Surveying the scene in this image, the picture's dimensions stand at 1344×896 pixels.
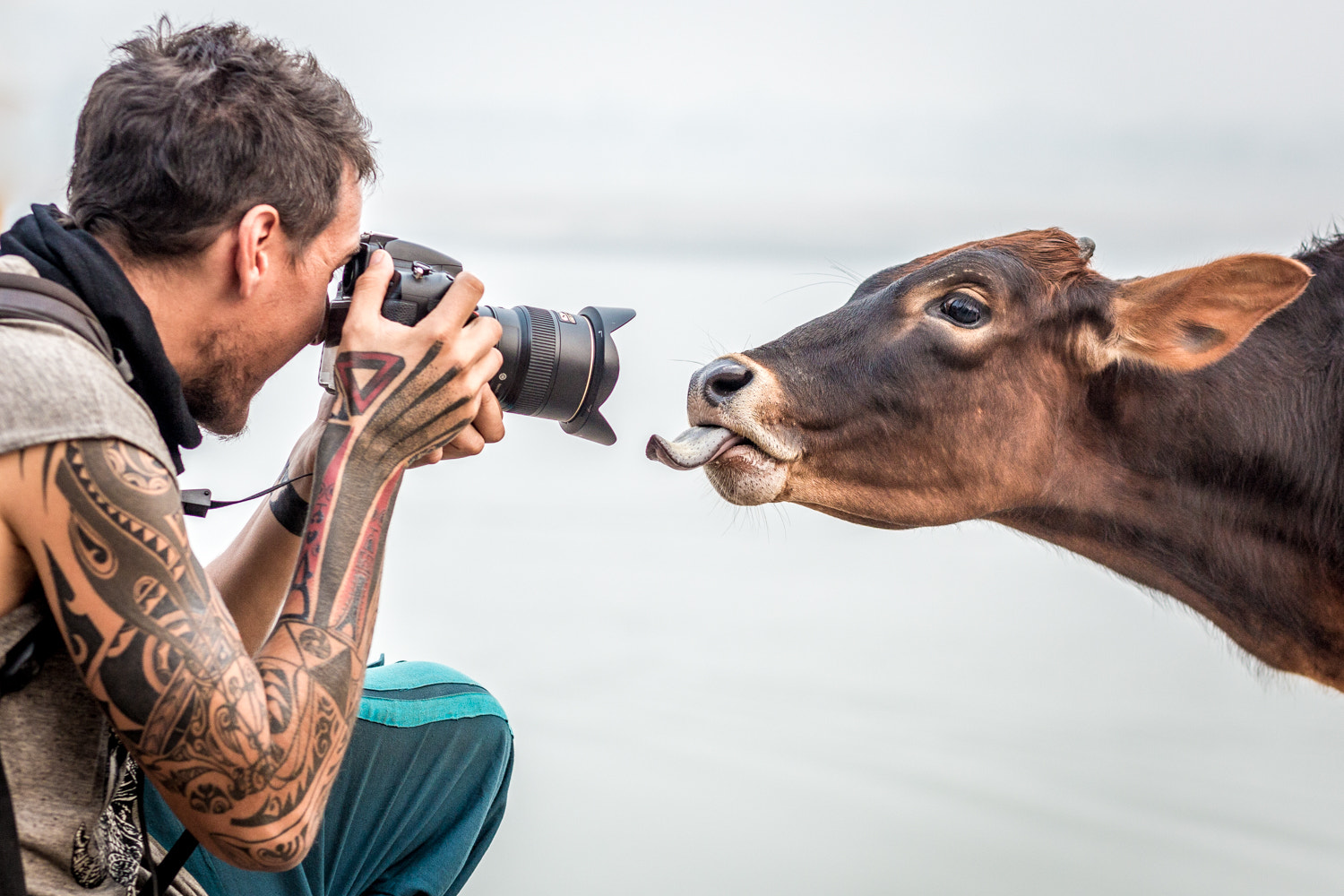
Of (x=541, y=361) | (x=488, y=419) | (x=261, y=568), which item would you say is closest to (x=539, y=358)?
(x=541, y=361)

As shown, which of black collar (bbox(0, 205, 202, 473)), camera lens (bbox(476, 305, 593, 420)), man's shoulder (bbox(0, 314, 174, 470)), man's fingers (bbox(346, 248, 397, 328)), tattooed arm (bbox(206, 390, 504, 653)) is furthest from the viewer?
tattooed arm (bbox(206, 390, 504, 653))

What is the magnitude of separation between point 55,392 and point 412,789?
31.0 inches

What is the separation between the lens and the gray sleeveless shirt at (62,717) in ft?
3.21

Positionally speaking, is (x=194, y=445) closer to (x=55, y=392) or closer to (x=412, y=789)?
(x=55, y=392)

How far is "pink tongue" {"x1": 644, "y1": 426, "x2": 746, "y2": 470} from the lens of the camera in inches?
60.6

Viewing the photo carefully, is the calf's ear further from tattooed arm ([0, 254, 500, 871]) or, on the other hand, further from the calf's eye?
tattooed arm ([0, 254, 500, 871])

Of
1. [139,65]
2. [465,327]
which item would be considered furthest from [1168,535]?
[139,65]

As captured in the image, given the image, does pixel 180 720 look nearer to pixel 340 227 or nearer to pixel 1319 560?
pixel 340 227

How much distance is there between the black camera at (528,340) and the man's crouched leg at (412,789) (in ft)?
1.36

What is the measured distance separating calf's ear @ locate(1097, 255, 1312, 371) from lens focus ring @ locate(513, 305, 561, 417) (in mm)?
779

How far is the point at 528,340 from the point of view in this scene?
4.80 feet

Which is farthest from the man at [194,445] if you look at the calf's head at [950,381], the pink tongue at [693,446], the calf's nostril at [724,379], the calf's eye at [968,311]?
the calf's eye at [968,311]

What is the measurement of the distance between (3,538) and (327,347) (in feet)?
1.61

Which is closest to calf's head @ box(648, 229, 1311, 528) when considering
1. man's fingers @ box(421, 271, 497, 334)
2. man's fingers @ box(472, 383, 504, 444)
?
man's fingers @ box(472, 383, 504, 444)
